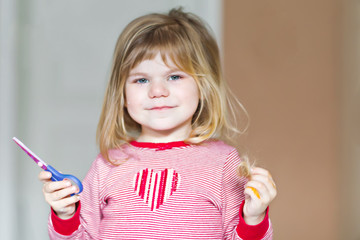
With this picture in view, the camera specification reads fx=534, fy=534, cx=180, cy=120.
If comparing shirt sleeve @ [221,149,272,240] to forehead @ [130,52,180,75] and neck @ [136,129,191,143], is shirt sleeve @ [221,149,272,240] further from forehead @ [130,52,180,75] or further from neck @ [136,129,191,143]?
forehead @ [130,52,180,75]

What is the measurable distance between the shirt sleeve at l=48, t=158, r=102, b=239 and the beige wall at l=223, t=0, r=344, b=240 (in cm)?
76

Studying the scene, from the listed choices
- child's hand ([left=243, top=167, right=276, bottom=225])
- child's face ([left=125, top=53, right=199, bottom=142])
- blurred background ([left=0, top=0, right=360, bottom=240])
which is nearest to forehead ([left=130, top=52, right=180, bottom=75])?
child's face ([left=125, top=53, right=199, bottom=142])

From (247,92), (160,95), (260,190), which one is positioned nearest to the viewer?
(260,190)

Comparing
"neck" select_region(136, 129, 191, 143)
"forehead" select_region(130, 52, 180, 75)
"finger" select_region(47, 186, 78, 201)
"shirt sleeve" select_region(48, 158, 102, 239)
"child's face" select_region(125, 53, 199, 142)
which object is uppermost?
"forehead" select_region(130, 52, 180, 75)

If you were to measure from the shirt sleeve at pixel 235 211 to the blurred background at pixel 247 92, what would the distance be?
2.06 feet

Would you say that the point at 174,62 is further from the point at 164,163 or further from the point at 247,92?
the point at 247,92

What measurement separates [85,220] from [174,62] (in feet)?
1.29

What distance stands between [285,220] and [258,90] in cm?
45

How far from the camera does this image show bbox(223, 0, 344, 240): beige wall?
1.80m

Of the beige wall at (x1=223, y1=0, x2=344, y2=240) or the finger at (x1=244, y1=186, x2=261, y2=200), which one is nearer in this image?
the finger at (x1=244, y1=186, x2=261, y2=200)

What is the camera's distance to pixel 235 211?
1134 mm

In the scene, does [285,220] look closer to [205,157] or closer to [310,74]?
[310,74]

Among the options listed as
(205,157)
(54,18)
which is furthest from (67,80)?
(205,157)

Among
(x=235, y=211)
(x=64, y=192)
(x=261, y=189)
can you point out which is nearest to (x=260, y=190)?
(x=261, y=189)
